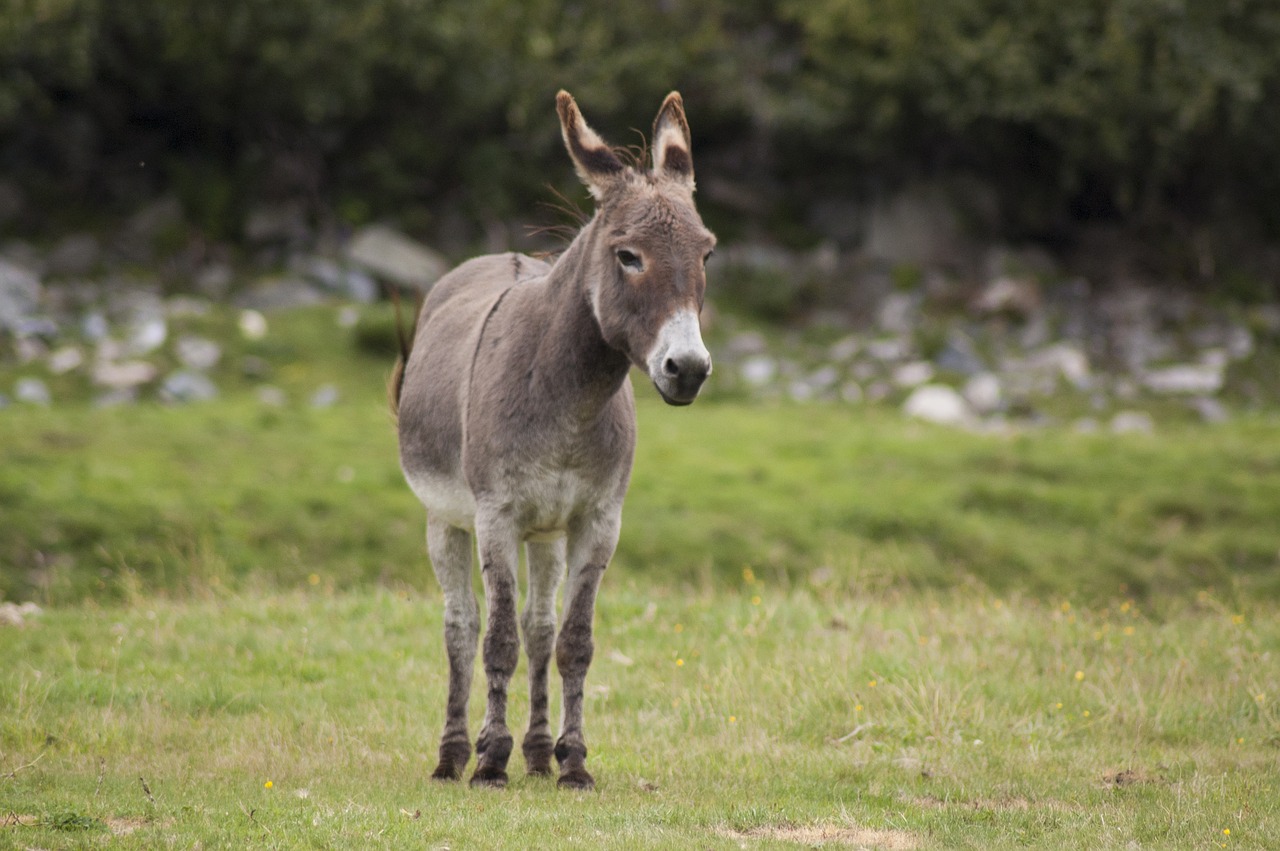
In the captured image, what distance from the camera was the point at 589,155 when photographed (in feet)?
22.8

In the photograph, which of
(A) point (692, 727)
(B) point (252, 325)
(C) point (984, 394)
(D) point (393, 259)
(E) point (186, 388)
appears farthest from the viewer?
(D) point (393, 259)

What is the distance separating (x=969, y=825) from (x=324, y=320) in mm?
20657

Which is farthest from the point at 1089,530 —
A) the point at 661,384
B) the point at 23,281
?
the point at 23,281

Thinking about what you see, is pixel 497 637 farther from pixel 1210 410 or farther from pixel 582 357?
pixel 1210 410

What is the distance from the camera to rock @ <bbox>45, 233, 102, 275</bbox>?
27188 mm

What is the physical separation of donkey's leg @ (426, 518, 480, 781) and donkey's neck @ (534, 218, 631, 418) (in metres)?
1.57

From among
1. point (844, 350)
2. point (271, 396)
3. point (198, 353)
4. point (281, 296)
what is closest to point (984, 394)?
point (844, 350)

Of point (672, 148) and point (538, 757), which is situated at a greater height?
point (672, 148)

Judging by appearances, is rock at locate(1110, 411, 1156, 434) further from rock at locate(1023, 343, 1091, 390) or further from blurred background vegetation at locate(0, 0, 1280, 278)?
blurred background vegetation at locate(0, 0, 1280, 278)

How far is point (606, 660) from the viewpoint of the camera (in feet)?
33.4

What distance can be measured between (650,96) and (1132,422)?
44.0 ft

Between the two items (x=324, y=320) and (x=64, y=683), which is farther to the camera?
(x=324, y=320)

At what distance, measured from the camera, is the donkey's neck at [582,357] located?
277 inches

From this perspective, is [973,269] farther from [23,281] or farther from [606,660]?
[606,660]
